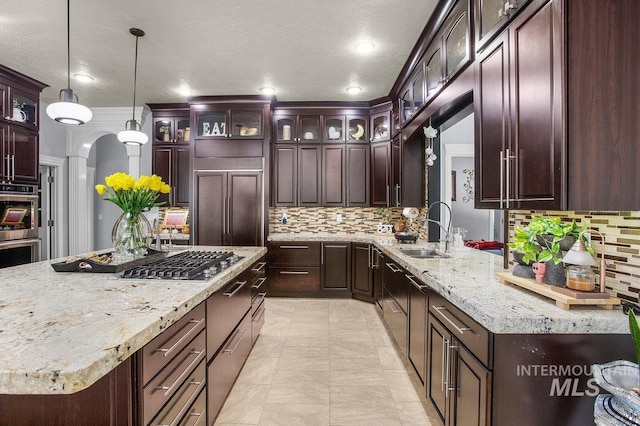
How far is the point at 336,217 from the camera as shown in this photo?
5.20m

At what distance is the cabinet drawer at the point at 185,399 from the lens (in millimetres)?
1229

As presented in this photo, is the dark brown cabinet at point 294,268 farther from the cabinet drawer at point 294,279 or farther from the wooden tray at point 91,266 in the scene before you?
the wooden tray at point 91,266

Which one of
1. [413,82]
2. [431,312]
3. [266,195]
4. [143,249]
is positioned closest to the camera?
[431,312]

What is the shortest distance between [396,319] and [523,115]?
78.7 inches

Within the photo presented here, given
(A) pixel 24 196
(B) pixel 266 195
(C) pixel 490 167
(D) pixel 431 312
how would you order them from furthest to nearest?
1. (B) pixel 266 195
2. (A) pixel 24 196
3. (D) pixel 431 312
4. (C) pixel 490 167

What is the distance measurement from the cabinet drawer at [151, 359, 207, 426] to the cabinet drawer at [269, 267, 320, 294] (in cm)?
290

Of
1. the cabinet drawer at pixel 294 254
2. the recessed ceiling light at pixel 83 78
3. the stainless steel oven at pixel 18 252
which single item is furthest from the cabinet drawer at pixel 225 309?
the recessed ceiling light at pixel 83 78

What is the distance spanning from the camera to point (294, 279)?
15.1 ft

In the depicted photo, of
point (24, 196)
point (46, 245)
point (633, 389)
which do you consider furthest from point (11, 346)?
point (46, 245)

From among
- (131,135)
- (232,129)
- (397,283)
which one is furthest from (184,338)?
(232,129)

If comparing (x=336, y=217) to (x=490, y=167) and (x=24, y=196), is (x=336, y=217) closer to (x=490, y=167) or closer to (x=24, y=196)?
(x=490, y=167)

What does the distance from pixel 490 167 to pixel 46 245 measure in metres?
6.36

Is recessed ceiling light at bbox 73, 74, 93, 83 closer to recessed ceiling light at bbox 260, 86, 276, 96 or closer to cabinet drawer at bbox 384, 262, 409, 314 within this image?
recessed ceiling light at bbox 260, 86, 276, 96

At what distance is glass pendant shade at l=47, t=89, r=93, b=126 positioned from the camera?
2109 mm
